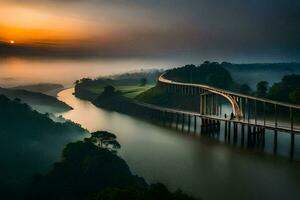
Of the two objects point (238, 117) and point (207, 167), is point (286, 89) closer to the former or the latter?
point (238, 117)

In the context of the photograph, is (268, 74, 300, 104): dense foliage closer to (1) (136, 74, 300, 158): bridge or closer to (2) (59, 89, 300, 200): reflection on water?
(1) (136, 74, 300, 158): bridge

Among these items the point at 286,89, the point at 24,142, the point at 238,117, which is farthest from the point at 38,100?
the point at 286,89

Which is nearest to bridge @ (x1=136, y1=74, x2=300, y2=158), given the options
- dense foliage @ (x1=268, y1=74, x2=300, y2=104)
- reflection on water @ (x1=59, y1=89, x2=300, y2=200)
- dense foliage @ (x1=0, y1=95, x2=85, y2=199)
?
reflection on water @ (x1=59, y1=89, x2=300, y2=200)

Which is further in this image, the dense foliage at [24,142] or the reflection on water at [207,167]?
the dense foliage at [24,142]

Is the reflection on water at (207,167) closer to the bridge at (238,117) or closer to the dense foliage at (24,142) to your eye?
the bridge at (238,117)

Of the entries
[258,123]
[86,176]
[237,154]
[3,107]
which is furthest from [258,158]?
[3,107]

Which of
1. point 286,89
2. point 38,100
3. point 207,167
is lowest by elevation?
point 207,167

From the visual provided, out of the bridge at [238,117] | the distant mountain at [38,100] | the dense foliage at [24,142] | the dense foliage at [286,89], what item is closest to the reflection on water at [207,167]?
the bridge at [238,117]

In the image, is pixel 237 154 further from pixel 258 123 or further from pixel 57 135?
pixel 57 135

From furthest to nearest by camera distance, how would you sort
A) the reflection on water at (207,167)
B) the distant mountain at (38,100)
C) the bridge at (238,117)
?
the distant mountain at (38,100), the bridge at (238,117), the reflection on water at (207,167)
